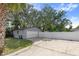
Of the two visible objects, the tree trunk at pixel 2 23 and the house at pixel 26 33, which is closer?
the tree trunk at pixel 2 23

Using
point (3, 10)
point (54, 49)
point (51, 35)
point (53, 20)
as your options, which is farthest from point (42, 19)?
point (3, 10)

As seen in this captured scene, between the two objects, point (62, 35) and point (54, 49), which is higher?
point (62, 35)

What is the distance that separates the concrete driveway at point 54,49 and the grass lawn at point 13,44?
0.09m

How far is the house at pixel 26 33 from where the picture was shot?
441cm

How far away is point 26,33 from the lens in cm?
446

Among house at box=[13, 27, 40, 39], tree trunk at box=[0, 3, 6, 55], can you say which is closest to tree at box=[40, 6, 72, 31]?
house at box=[13, 27, 40, 39]

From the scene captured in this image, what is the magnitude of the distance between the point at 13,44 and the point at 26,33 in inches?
10.5

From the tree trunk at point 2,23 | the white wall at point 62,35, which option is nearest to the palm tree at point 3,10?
the tree trunk at point 2,23

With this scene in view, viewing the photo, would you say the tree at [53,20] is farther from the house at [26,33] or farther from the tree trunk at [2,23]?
the tree trunk at [2,23]

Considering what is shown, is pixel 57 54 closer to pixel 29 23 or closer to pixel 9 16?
pixel 29 23

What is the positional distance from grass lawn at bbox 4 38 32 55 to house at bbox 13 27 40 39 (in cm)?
7

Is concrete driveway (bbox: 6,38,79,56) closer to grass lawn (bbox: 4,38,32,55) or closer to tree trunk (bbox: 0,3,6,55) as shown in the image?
grass lawn (bbox: 4,38,32,55)

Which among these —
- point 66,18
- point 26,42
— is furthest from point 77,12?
point 26,42

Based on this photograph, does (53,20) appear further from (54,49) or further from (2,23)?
(2,23)
